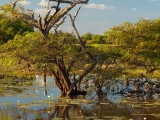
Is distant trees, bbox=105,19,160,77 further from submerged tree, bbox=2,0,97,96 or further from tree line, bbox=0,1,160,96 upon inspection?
Answer: submerged tree, bbox=2,0,97,96

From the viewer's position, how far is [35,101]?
27375mm

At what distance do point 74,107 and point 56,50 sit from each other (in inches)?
229

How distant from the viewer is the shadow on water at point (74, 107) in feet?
71.8

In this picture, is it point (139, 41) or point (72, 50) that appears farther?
point (139, 41)

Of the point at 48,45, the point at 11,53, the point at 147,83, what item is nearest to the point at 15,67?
the point at 11,53

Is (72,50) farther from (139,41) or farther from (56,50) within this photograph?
(139,41)

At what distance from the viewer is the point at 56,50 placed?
29594 mm

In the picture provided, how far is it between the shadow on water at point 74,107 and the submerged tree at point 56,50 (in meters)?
1.95

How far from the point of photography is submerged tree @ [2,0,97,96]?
29.5 meters

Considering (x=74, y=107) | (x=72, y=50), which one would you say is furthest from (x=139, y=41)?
(x=74, y=107)

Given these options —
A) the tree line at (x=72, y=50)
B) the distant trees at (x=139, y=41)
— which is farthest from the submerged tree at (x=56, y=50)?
the distant trees at (x=139, y=41)

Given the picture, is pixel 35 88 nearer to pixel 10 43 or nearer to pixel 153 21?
pixel 10 43

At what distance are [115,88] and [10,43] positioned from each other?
9837mm

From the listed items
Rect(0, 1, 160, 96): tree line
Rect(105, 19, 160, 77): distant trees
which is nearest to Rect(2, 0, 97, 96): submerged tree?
Rect(0, 1, 160, 96): tree line
